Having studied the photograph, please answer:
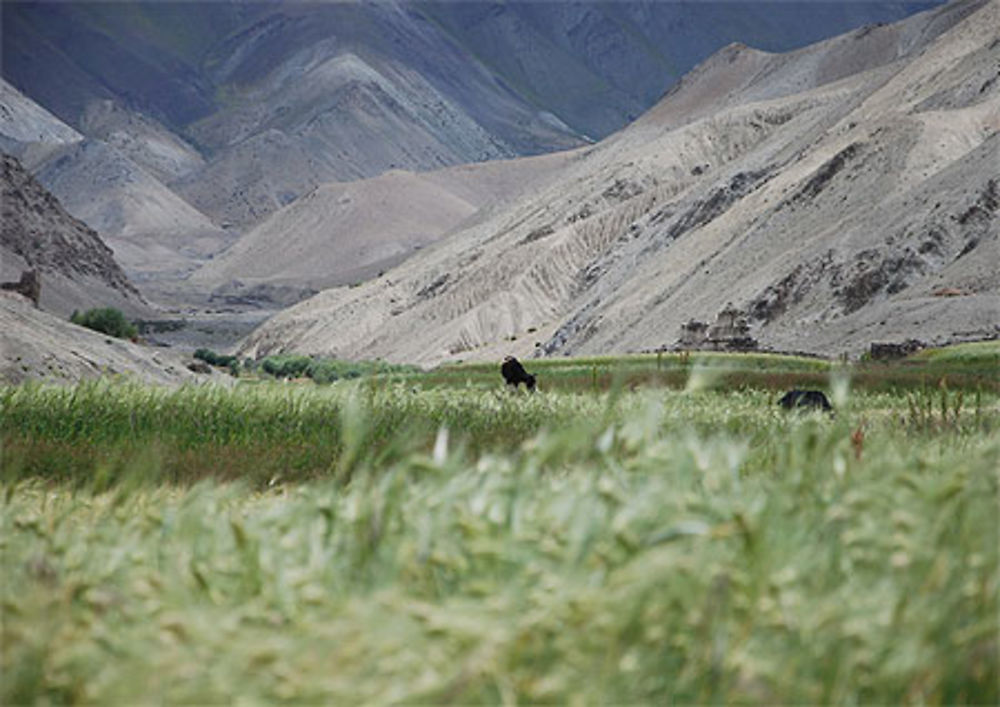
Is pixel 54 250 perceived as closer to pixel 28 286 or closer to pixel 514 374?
pixel 28 286

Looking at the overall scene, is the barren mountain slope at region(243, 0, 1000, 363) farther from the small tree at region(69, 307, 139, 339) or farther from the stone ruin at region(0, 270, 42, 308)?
the stone ruin at region(0, 270, 42, 308)

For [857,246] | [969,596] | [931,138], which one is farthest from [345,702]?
[931,138]

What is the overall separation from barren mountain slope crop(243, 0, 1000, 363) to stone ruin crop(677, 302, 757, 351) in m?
0.81

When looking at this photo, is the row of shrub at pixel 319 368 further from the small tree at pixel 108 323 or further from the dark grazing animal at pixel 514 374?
the dark grazing animal at pixel 514 374

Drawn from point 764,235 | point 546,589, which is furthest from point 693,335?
point 546,589

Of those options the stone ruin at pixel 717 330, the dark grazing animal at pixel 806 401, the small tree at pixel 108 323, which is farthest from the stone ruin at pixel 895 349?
the small tree at pixel 108 323

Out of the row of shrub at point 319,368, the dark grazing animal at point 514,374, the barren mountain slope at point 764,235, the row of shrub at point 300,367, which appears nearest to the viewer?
the dark grazing animal at point 514,374

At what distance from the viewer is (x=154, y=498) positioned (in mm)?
7473

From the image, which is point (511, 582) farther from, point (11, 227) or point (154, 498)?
point (11, 227)

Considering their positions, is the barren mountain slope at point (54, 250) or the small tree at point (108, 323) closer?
the small tree at point (108, 323)

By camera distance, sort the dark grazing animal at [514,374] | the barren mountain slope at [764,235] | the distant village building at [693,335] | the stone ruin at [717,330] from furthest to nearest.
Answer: the distant village building at [693,335], the stone ruin at [717,330], the barren mountain slope at [764,235], the dark grazing animal at [514,374]

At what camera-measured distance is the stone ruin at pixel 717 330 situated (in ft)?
171

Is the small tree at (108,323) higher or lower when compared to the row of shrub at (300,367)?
higher

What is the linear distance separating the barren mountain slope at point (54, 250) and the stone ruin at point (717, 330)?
6538 cm
